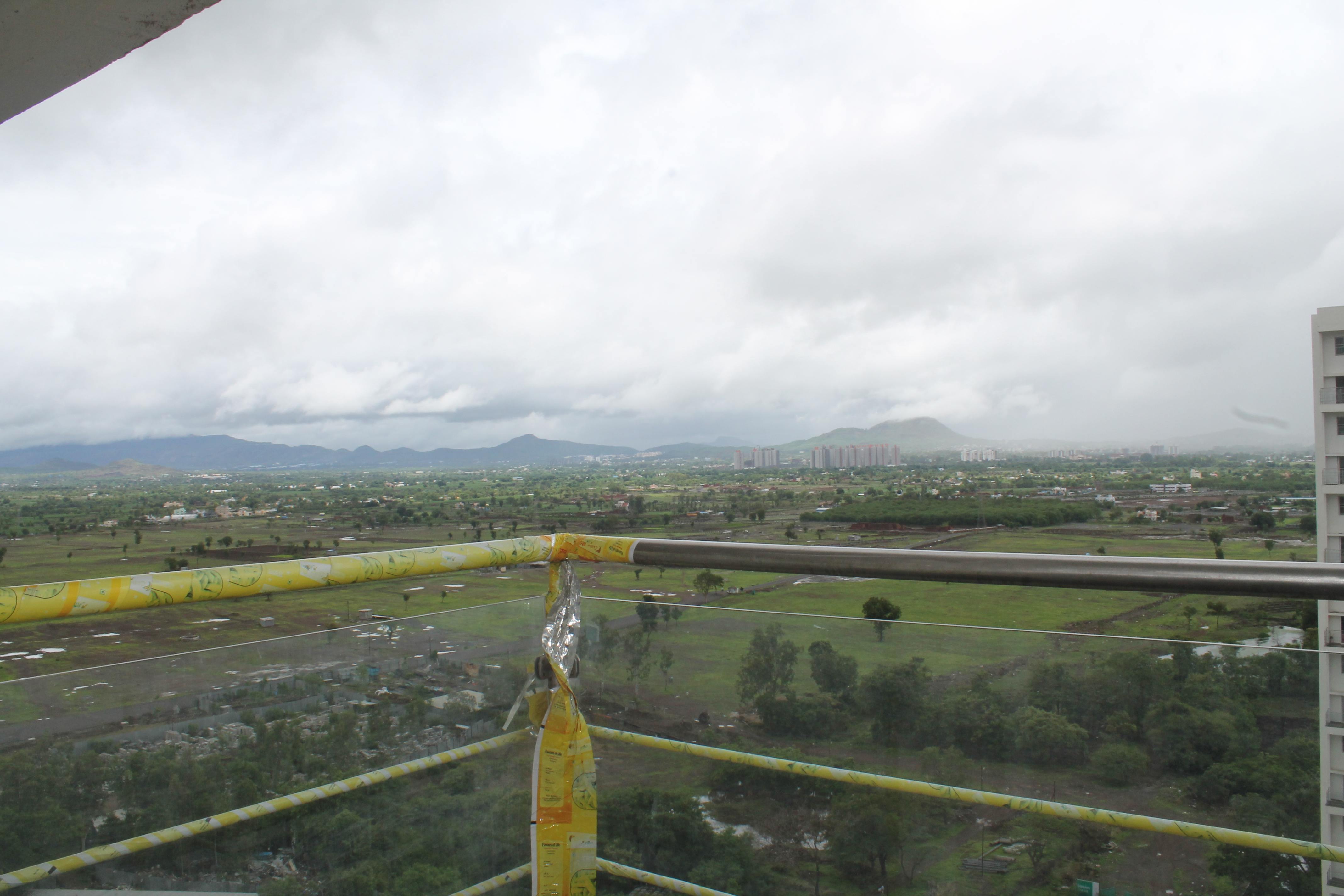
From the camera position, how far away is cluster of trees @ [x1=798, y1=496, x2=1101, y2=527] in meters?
6.07

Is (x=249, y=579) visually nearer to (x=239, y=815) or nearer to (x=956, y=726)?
(x=239, y=815)

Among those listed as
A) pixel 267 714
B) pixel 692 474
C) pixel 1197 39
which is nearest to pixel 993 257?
pixel 1197 39

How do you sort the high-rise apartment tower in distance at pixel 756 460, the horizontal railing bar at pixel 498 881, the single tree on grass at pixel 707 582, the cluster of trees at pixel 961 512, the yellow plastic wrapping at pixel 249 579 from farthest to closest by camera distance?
the high-rise apartment tower in distance at pixel 756 460
the cluster of trees at pixel 961 512
the single tree on grass at pixel 707 582
the horizontal railing bar at pixel 498 881
the yellow plastic wrapping at pixel 249 579

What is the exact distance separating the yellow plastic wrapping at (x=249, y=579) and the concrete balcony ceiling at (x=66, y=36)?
3.28ft

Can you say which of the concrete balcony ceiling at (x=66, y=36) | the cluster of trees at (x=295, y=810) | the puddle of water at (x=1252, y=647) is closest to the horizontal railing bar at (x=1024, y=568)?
the puddle of water at (x=1252, y=647)

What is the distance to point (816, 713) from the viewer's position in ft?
4.50

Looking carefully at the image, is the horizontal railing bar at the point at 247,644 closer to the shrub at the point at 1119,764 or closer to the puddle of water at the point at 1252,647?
the shrub at the point at 1119,764

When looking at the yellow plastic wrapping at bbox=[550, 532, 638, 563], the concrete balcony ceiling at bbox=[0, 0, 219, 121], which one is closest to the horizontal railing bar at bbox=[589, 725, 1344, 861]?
the yellow plastic wrapping at bbox=[550, 532, 638, 563]

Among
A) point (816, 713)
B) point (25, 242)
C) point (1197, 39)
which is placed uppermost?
point (1197, 39)

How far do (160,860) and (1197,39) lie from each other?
13.4 metres

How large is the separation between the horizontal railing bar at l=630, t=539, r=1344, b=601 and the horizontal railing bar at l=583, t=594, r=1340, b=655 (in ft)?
0.32

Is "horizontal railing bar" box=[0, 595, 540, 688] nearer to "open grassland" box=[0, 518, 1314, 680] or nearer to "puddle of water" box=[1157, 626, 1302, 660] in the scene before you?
"open grassland" box=[0, 518, 1314, 680]

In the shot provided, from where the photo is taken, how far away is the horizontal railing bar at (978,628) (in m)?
1.10

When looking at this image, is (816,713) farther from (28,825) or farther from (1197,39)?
(1197,39)
